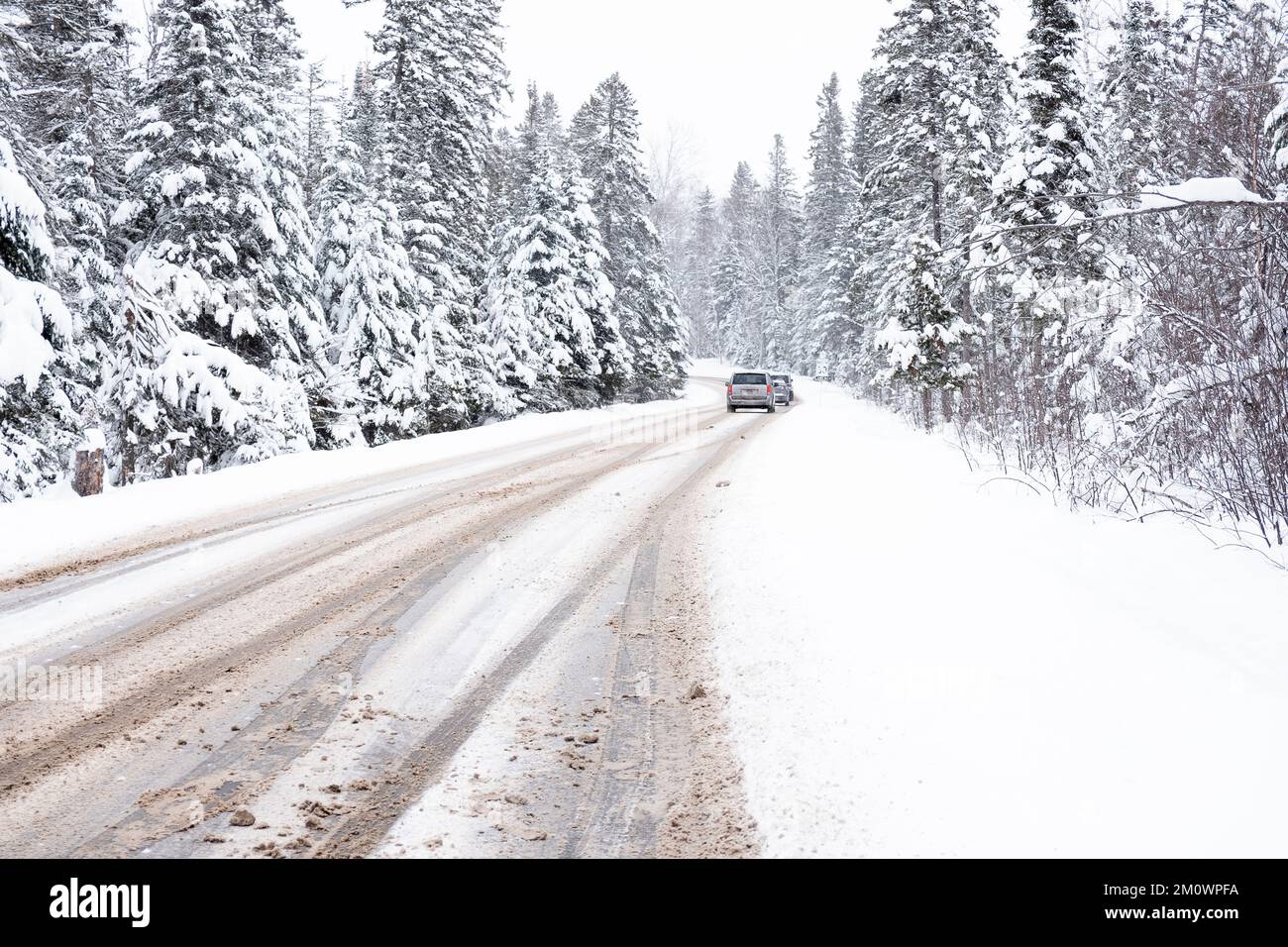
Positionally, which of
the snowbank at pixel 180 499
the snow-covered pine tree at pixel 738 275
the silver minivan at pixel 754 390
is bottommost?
the snowbank at pixel 180 499

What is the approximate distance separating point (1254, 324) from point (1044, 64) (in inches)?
668

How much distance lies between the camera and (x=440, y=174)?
78.4ft

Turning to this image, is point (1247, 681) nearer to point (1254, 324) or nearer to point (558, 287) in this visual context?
point (1254, 324)

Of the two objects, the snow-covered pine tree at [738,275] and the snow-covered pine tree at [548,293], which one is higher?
the snow-covered pine tree at [738,275]

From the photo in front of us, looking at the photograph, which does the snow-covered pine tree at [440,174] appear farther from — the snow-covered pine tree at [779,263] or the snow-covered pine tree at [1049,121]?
the snow-covered pine tree at [779,263]

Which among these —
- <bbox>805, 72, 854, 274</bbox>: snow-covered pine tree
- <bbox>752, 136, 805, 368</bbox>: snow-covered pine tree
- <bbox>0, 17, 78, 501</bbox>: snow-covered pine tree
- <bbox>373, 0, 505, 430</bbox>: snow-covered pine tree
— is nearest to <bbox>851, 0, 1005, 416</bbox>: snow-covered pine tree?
<bbox>373, 0, 505, 430</bbox>: snow-covered pine tree

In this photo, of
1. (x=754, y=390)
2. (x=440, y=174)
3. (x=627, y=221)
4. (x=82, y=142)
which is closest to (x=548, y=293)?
(x=440, y=174)

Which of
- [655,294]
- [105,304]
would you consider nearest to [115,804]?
[105,304]

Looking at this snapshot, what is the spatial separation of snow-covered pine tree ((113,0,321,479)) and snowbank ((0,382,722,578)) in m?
2.31

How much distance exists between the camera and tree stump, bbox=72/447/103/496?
10.1 metres

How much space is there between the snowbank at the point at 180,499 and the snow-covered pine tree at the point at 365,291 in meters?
2.80

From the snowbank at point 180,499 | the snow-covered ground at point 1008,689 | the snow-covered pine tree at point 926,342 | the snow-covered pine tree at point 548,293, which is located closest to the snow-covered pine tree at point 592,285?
the snow-covered pine tree at point 548,293

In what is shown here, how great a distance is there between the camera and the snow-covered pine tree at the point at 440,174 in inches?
877

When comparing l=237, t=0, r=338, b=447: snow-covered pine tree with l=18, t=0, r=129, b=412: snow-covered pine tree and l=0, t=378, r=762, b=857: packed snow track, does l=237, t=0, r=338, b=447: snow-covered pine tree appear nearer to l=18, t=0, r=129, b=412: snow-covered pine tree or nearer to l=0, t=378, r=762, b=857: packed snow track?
l=18, t=0, r=129, b=412: snow-covered pine tree
